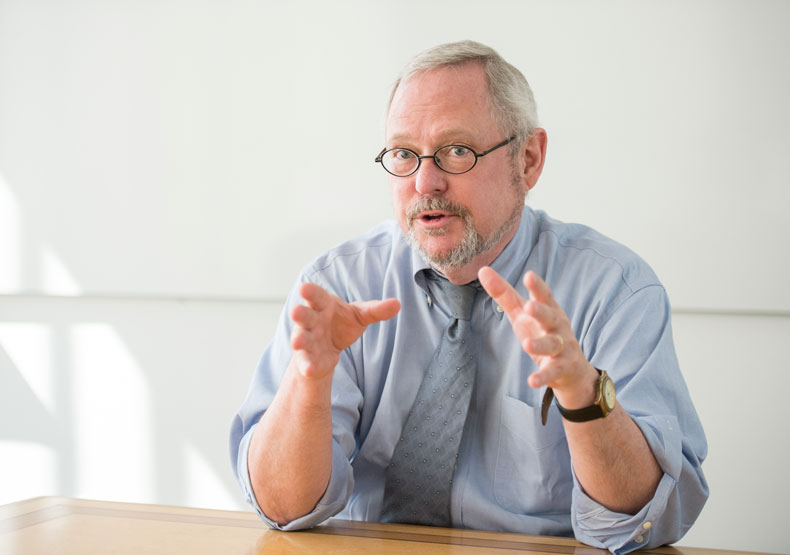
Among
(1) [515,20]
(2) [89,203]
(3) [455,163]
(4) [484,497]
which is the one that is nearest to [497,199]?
(3) [455,163]

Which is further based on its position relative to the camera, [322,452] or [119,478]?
[119,478]

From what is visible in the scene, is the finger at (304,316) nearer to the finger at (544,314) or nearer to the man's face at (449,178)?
the finger at (544,314)

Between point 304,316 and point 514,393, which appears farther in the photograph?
point 514,393

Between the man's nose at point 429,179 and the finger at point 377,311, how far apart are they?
423 millimetres

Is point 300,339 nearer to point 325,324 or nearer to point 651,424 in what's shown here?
point 325,324

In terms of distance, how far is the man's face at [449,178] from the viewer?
1623 millimetres

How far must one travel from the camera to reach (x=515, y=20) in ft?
9.16

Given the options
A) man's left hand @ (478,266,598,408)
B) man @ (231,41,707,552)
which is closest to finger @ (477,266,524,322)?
man's left hand @ (478,266,598,408)

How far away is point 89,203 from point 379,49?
130cm

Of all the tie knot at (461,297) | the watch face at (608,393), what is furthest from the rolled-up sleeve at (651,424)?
the tie knot at (461,297)

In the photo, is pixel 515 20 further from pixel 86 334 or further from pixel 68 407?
pixel 68 407

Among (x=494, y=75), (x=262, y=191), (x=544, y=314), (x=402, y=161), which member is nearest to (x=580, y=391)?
(x=544, y=314)

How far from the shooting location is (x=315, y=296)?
4.07 ft

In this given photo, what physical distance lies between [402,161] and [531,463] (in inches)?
26.2
